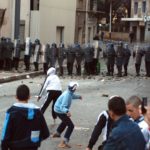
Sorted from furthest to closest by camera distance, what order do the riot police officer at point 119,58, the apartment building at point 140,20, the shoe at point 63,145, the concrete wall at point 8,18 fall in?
the apartment building at point 140,20 → the concrete wall at point 8,18 → the riot police officer at point 119,58 → the shoe at point 63,145

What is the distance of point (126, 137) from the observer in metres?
5.72

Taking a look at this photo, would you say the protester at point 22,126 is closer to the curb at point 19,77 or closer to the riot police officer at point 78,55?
the curb at point 19,77

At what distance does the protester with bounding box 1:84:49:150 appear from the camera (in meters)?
7.08

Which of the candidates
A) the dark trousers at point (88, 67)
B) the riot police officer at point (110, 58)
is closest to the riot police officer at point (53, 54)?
the dark trousers at point (88, 67)

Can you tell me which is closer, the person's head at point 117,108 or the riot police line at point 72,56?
the person's head at point 117,108

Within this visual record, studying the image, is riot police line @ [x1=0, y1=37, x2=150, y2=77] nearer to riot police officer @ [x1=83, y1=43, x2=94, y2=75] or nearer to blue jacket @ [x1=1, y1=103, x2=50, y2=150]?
riot police officer @ [x1=83, y1=43, x2=94, y2=75]

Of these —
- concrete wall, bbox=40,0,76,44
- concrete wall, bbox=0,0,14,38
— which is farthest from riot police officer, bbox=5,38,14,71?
concrete wall, bbox=40,0,76,44

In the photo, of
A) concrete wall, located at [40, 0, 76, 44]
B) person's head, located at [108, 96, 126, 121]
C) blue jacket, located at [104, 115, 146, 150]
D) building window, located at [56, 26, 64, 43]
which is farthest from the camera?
building window, located at [56, 26, 64, 43]

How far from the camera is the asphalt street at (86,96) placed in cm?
1291

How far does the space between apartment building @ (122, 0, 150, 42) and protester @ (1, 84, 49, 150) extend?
77.2m

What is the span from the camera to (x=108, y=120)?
8.58 m

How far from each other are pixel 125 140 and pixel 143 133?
1.76ft

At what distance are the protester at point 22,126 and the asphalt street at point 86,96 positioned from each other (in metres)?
4.42

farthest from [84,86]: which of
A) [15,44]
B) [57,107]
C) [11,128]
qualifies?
[11,128]
